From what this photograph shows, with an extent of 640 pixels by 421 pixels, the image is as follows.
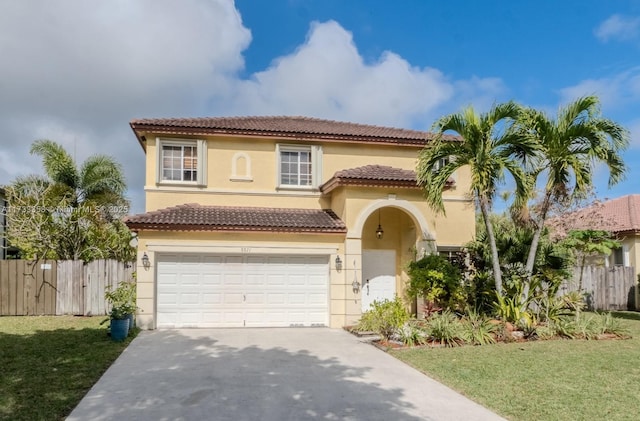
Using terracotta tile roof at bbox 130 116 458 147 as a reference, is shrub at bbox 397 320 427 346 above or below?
below

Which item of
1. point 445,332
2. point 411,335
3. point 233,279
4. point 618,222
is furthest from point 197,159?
point 618,222

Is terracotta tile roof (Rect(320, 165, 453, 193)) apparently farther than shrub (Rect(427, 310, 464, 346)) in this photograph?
Yes

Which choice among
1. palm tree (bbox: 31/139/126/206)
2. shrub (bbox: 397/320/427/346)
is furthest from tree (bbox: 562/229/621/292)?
palm tree (bbox: 31/139/126/206)

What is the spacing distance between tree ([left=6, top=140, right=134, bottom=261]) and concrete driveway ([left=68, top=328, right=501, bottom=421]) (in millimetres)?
8857

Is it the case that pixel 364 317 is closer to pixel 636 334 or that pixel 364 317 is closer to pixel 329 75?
pixel 636 334

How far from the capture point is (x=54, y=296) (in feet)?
55.1

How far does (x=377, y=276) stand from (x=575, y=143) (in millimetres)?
7597

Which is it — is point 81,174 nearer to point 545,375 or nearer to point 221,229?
point 221,229

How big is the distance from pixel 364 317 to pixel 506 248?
18.8 feet

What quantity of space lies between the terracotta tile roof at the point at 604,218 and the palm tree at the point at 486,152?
11617mm

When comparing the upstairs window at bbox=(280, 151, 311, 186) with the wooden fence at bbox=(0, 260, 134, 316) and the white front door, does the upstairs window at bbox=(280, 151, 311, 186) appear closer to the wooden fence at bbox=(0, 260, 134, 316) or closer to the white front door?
→ the white front door

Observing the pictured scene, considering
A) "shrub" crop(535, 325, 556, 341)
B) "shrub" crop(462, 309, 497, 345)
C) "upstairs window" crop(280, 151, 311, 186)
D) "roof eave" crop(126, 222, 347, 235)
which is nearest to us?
"shrub" crop(462, 309, 497, 345)

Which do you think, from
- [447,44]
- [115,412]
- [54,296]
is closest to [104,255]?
[54,296]

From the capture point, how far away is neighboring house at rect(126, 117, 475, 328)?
1448cm
